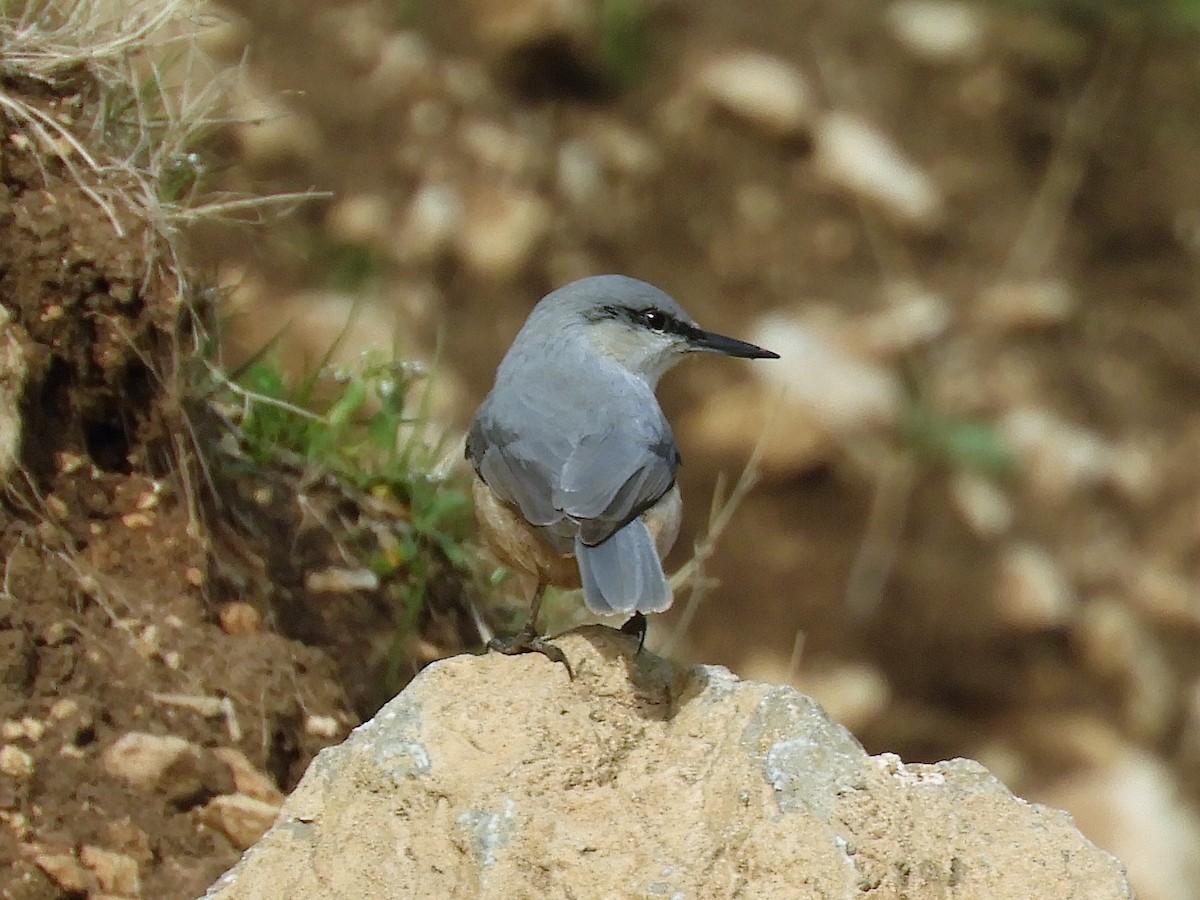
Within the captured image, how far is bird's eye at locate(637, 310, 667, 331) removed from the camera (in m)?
4.49

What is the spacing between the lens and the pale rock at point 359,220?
7.40 metres

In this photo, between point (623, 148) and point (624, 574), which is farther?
point (623, 148)

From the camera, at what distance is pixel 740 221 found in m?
8.45

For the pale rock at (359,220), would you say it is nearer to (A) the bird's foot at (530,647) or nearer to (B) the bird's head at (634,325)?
(B) the bird's head at (634,325)

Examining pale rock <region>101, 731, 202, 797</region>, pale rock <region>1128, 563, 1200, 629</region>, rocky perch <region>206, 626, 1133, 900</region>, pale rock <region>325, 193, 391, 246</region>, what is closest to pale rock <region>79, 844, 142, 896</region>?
pale rock <region>101, 731, 202, 797</region>

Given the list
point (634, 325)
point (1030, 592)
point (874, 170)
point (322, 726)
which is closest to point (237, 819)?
point (322, 726)

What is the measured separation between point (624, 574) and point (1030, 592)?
Answer: 200 inches

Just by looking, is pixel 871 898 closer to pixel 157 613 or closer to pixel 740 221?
pixel 157 613

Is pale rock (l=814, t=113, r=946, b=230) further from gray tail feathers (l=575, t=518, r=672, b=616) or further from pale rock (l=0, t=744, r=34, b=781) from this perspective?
pale rock (l=0, t=744, r=34, b=781)

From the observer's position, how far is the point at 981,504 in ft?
27.0

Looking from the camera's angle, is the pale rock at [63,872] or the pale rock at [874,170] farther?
the pale rock at [874,170]

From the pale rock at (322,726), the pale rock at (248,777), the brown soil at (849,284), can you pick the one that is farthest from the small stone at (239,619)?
the pale rock at (248,777)

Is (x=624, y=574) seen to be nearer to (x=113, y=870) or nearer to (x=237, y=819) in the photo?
(x=237, y=819)

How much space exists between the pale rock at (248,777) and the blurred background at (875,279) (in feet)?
11.4
